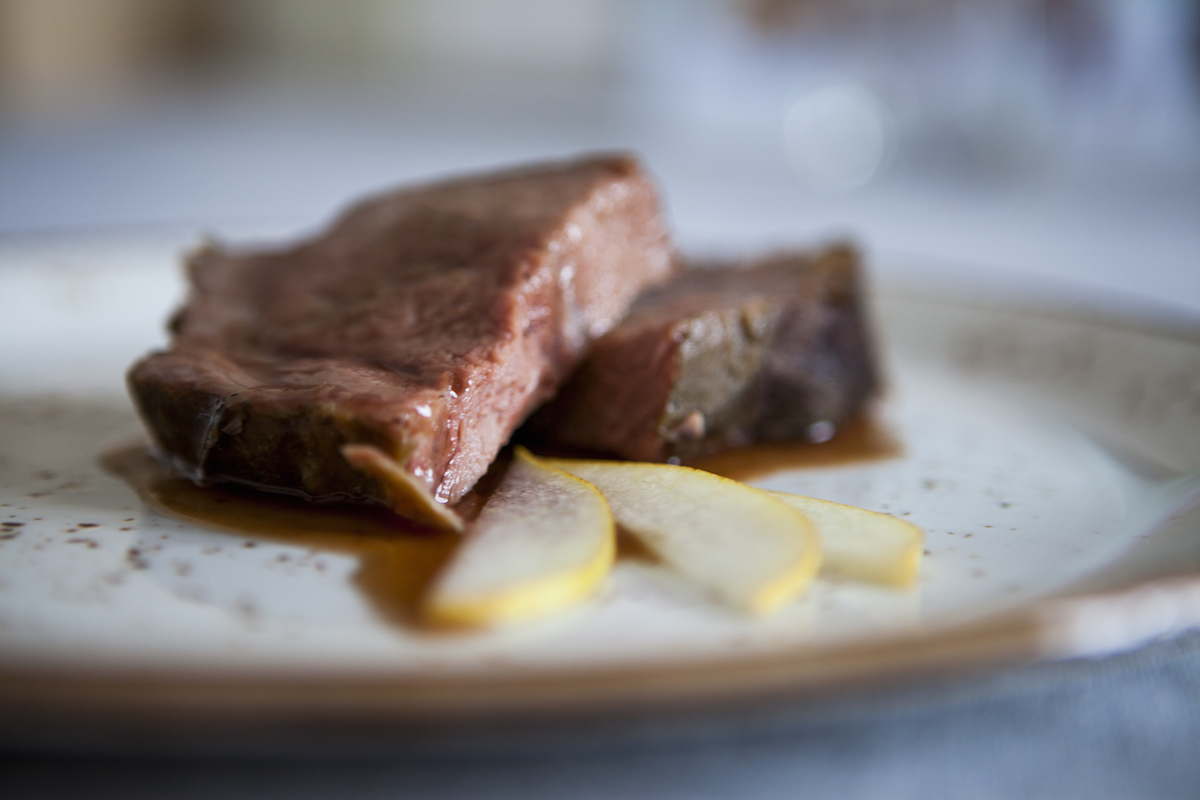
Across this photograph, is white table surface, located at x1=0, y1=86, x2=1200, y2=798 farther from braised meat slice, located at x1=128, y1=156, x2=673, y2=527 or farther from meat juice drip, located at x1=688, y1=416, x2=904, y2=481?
meat juice drip, located at x1=688, y1=416, x2=904, y2=481

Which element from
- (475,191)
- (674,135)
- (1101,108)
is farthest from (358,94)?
(475,191)

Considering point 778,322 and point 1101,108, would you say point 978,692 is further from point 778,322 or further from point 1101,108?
point 1101,108

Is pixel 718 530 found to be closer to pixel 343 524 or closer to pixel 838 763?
pixel 838 763

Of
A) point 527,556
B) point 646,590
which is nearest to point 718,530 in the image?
point 646,590

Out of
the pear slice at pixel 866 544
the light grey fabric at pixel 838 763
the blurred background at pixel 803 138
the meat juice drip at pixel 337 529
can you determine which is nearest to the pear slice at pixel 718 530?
the pear slice at pixel 866 544

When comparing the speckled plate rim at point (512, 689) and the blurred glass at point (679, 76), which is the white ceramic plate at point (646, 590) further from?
the blurred glass at point (679, 76)

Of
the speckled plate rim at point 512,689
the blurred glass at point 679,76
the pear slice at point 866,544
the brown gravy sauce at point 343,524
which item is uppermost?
the blurred glass at point 679,76
